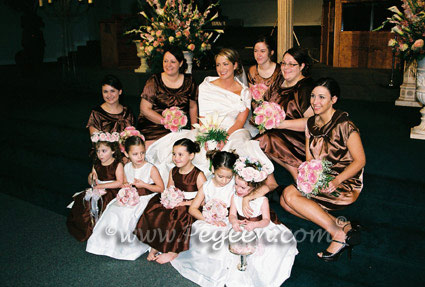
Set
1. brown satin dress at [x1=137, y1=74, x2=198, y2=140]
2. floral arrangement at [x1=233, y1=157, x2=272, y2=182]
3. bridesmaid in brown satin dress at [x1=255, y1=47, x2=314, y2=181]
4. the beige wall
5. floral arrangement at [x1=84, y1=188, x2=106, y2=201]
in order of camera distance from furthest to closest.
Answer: the beige wall
brown satin dress at [x1=137, y1=74, x2=198, y2=140]
floral arrangement at [x1=84, y1=188, x2=106, y2=201]
bridesmaid in brown satin dress at [x1=255, y1=47, x2=314, y2=181]
floral arrangement at [x1=233, y1=157, x2=272, y2=182]

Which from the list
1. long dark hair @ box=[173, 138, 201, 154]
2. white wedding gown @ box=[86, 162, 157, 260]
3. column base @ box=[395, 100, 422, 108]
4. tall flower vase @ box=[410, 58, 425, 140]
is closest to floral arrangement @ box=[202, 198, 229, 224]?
long dark hair @ box=[173, 138, 201, 154]

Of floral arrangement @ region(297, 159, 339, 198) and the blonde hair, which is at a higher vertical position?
the blonde hair

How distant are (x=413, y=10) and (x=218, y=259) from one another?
9.89 feet

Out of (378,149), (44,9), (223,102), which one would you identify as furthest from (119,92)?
(44,9)

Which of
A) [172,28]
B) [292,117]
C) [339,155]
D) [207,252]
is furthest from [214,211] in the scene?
[172,28]

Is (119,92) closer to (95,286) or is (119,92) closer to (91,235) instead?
(91,235)

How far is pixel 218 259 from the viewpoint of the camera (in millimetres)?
3174

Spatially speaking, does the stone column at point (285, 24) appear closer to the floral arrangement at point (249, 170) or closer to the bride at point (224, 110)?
the bride at point (224, 110)

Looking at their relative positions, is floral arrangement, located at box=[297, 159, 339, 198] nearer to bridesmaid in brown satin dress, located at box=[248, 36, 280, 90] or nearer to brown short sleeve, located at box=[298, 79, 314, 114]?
brown short sleeve, located at box=[298, 79, 314, 114]

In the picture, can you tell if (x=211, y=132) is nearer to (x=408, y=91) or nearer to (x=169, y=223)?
(x=169, y=223)

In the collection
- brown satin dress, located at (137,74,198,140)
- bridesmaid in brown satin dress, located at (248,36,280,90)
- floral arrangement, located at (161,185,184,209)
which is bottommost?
floral arrangement, located at (161,185,184,209)

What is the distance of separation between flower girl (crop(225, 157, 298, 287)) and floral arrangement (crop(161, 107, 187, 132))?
1140 millimetres

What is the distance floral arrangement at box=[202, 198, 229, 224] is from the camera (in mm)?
3127

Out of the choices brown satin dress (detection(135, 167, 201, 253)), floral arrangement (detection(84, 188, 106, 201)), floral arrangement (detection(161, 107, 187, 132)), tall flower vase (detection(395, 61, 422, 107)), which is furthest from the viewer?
tall flower vase (detection(395, 61, 422, 107))
